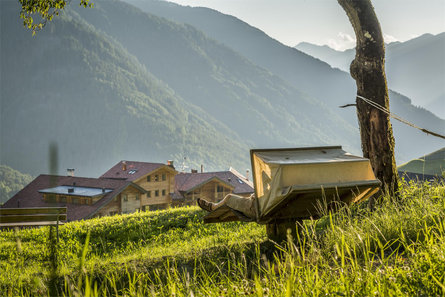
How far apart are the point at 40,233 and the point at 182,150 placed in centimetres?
18502

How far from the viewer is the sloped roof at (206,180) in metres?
58.9

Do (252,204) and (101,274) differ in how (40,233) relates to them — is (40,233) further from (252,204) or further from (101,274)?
(252,204)

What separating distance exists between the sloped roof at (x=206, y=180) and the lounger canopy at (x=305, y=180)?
2042 inches

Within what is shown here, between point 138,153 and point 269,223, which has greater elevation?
point 138,153

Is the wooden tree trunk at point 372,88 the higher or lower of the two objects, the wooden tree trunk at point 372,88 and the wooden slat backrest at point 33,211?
the higher

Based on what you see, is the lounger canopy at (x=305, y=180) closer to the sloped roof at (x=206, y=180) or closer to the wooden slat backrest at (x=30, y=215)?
the wooden slat backrest at (x=30, y=215)

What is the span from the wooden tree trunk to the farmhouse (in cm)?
4070

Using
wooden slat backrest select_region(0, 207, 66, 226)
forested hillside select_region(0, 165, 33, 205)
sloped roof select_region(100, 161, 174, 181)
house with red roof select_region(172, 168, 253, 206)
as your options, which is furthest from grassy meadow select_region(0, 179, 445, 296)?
forested hillside select_region(0, 165, 33, 205)

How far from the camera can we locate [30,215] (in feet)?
29.3

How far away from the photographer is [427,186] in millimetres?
6637

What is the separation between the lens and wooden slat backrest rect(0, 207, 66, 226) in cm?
884

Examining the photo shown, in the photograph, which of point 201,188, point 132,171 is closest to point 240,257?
point 201,188

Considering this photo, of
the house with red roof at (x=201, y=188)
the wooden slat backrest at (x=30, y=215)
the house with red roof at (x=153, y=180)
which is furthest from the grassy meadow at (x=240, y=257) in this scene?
the house with red roof at (x=153, y=180)

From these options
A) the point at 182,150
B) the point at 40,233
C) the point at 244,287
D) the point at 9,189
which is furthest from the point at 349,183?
the point at 182,150
